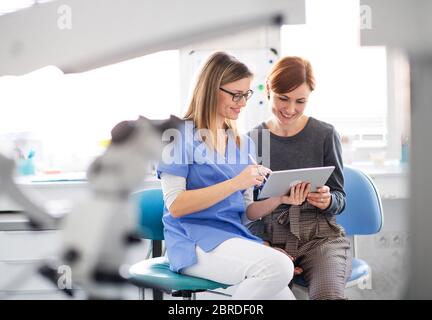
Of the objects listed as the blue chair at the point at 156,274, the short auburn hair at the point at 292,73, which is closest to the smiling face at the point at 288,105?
the short auburn hair at the point at 292,73

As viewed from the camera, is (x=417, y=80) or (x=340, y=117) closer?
(x=417, y=80)

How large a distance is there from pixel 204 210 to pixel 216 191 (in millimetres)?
66

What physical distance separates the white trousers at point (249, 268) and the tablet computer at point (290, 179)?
142 millimetres

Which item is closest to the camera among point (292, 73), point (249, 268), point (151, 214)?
point (249, 268)

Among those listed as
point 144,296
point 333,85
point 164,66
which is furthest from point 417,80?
point 144,296

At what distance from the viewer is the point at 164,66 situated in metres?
1.58

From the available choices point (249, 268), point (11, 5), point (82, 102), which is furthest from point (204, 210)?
point (11, 5)

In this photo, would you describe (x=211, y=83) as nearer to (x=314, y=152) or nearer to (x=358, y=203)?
(x=314, y=152)

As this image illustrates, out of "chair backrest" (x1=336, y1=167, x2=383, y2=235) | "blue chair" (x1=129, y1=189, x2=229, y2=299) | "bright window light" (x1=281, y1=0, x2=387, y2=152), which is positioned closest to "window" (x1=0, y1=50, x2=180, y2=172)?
"blue chair" (x1=129, y1=189, x2=229, y2=299)

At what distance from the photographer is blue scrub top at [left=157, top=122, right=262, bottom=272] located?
1529 mm

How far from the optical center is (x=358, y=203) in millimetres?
1795

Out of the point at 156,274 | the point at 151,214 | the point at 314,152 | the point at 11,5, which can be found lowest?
the point at 156,274

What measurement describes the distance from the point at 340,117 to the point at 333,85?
0.09 m

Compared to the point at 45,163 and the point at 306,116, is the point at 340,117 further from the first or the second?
the point at 45,163
